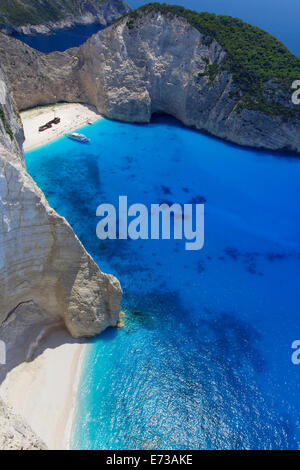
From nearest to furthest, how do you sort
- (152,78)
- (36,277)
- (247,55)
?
(36,277) < (247,55) < (152,78)

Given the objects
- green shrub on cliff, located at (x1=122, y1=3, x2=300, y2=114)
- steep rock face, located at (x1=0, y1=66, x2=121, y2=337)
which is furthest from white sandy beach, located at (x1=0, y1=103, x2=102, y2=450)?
green shrub on cliff, located at (x1=122, y1=3, x2=300, y2=114)

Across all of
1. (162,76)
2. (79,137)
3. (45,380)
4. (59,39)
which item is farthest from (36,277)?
(59,39)

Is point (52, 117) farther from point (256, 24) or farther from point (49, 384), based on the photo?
point (256, 24)

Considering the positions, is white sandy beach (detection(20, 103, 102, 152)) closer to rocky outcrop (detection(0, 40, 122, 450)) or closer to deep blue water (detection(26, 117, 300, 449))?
deep blue water (detection(26, 117, 300, 449))

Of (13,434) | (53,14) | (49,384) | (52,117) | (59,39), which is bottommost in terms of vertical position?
(49,384)

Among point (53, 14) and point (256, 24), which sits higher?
point (256, 24)
